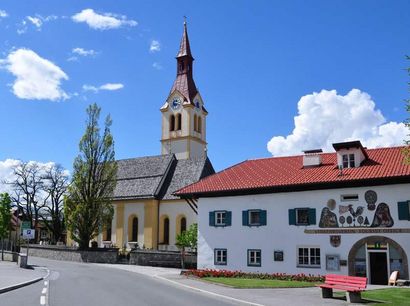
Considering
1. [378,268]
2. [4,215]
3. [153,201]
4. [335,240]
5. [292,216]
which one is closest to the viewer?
[378,268]

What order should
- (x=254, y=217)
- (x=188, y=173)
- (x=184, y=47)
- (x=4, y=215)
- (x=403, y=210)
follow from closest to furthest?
1. (x=403, y=210)
2. (x=254, y=217)
3. (x=4, y=215)
4. (x=188, y=173)
5. (x=184, y=47)

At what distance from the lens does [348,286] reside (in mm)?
16859

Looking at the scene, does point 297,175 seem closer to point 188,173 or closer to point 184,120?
point 188,173

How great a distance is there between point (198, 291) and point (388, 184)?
13.4 metres

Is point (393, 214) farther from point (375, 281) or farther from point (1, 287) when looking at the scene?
point (1, 287)

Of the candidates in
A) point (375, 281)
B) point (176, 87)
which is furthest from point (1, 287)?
point (176, 87)

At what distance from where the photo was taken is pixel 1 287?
1744cm

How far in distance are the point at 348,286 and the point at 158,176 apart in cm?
3997

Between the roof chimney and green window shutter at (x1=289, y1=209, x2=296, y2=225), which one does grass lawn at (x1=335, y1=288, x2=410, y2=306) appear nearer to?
green window shutter at (x1=289, y1=209, x2=296, y2=225)

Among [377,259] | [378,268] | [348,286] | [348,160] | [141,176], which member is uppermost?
[141,176]

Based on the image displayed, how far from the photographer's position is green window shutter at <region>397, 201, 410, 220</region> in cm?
2556

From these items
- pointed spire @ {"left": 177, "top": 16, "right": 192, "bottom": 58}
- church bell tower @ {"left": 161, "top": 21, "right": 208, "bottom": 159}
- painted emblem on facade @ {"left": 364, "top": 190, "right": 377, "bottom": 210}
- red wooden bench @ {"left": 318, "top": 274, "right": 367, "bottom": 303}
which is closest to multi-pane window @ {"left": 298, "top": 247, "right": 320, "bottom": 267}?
painted emblem on facade @ {"left": 364, "top": 190, "right": 377, "bottom": 210}

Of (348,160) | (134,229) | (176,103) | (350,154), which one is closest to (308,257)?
(348,160)

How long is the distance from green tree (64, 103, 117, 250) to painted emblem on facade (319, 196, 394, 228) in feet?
87.5
